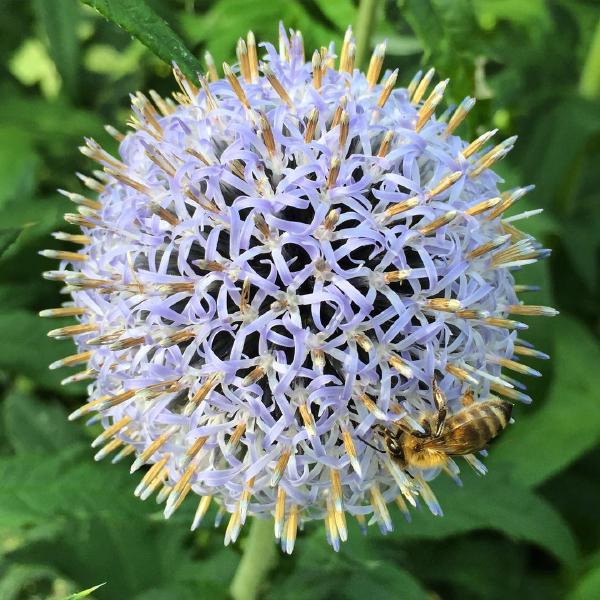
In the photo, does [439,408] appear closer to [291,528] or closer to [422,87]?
[291,528]

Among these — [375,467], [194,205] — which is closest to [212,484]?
[375,467]

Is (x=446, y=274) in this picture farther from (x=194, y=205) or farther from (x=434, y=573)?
(x=434, y=573)

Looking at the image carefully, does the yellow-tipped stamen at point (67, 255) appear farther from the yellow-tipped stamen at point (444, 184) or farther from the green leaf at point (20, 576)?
the green leaf at point (20, 576)

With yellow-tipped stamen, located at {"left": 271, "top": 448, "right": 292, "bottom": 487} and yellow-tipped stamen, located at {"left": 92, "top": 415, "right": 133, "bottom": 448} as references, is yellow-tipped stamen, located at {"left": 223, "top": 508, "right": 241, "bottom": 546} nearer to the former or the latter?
yellow-tipped stamen, located at {"left": 271, "top": 448, "right": 292, "bottom": 487}

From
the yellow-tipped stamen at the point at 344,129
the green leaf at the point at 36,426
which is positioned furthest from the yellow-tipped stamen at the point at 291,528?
the green leaf at the point at 36,426

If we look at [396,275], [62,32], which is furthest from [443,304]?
[62,32]

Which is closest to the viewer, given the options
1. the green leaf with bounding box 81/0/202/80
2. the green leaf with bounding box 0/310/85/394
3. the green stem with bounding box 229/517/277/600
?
the green leaf with bounding box 81/0/202/80

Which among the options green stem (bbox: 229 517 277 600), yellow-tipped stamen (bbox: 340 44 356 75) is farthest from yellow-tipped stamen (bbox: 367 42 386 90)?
green stem (bbox: 229 517 277 600)
